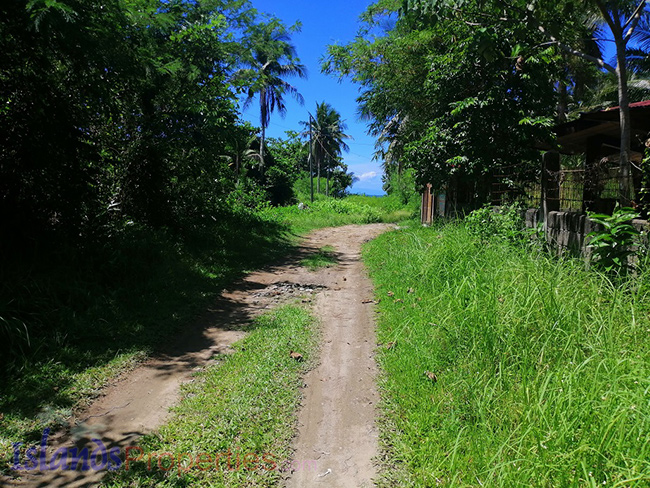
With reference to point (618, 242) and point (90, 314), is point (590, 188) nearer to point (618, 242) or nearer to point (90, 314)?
point (618, 242)

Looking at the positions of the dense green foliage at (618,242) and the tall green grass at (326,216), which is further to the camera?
the tall green grass at (326,216)

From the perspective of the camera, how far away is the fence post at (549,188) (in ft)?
21.2

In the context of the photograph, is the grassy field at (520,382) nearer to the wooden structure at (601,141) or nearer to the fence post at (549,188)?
the wooden structure at (601,141)

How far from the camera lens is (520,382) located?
2.97 meters

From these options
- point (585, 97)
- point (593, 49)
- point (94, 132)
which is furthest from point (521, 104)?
point (585, 97)

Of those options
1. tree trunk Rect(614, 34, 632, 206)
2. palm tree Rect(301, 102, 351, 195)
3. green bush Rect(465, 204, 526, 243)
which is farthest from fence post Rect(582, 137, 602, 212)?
palm tree Rect(301, 102, 351, 195)

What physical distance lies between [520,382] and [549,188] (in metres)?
4.53

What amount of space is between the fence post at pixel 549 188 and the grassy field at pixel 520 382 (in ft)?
6.06

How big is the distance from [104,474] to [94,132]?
20.2ft

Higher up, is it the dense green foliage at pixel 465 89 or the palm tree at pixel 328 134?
the palm tree at pixel 328 134

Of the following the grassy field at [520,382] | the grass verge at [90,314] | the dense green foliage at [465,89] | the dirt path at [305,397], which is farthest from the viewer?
the dense green foliage at [465,89]

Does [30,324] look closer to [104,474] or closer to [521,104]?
[104,474]

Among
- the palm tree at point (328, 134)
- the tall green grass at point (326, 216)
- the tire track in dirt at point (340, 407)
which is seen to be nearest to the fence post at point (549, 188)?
the tire track in dirt at point (340, 407)

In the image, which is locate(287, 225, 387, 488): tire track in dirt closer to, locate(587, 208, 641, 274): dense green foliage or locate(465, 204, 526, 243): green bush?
locate(465, 204, 526, 243): green bush
